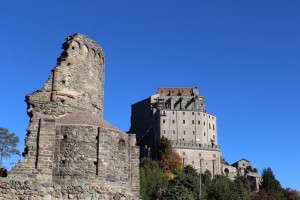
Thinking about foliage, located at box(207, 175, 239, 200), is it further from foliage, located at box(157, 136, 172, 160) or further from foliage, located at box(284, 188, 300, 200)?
foliage, located at box(157, 136, 172, 160)

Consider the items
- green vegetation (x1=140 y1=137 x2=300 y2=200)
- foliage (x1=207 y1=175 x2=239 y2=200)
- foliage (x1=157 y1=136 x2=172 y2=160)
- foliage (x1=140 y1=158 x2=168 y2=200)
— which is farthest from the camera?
foliage (x1=157 y1=136 x2=172 y2=160)

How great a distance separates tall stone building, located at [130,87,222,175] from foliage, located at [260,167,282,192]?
21.1 m

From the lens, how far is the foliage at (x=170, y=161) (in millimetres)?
82062

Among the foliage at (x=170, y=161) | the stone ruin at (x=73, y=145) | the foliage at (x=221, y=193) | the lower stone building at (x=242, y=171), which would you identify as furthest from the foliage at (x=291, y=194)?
the stone ruin at (x=73, y=145)

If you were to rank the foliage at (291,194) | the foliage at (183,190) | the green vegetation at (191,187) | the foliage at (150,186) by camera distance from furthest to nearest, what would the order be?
the foliage at (291,194)
the foliage at (150,186)
the green vegetation at (191,187)
the foliage at (183,190)

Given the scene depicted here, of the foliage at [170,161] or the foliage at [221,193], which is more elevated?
the foliage at [170,161]

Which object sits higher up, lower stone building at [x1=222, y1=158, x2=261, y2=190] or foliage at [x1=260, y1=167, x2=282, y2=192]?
lower stone building at [x1=222, y1=158, x2=261, y2=190]

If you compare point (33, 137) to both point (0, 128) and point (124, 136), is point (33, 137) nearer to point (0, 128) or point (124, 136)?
point (124, 136)

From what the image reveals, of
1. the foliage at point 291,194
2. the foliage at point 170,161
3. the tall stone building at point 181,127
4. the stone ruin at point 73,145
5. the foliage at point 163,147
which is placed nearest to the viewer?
the stone ruin at point 73,145

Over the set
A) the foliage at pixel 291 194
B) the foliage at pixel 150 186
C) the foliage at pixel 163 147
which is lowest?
the foliage at pixel 291 194

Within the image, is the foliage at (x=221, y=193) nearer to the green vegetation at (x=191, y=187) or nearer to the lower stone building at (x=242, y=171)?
the green vegetation at (x=191, y=187)

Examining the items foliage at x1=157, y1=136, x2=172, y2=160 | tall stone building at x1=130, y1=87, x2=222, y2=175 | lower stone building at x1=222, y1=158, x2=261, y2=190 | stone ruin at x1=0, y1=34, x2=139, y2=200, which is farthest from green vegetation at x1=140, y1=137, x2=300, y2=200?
stone ruin at x1=0, y1=34, x2=139, y2=200

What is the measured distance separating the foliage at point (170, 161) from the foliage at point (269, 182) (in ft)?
57.0

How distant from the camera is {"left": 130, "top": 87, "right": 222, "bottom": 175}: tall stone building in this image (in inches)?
3703
